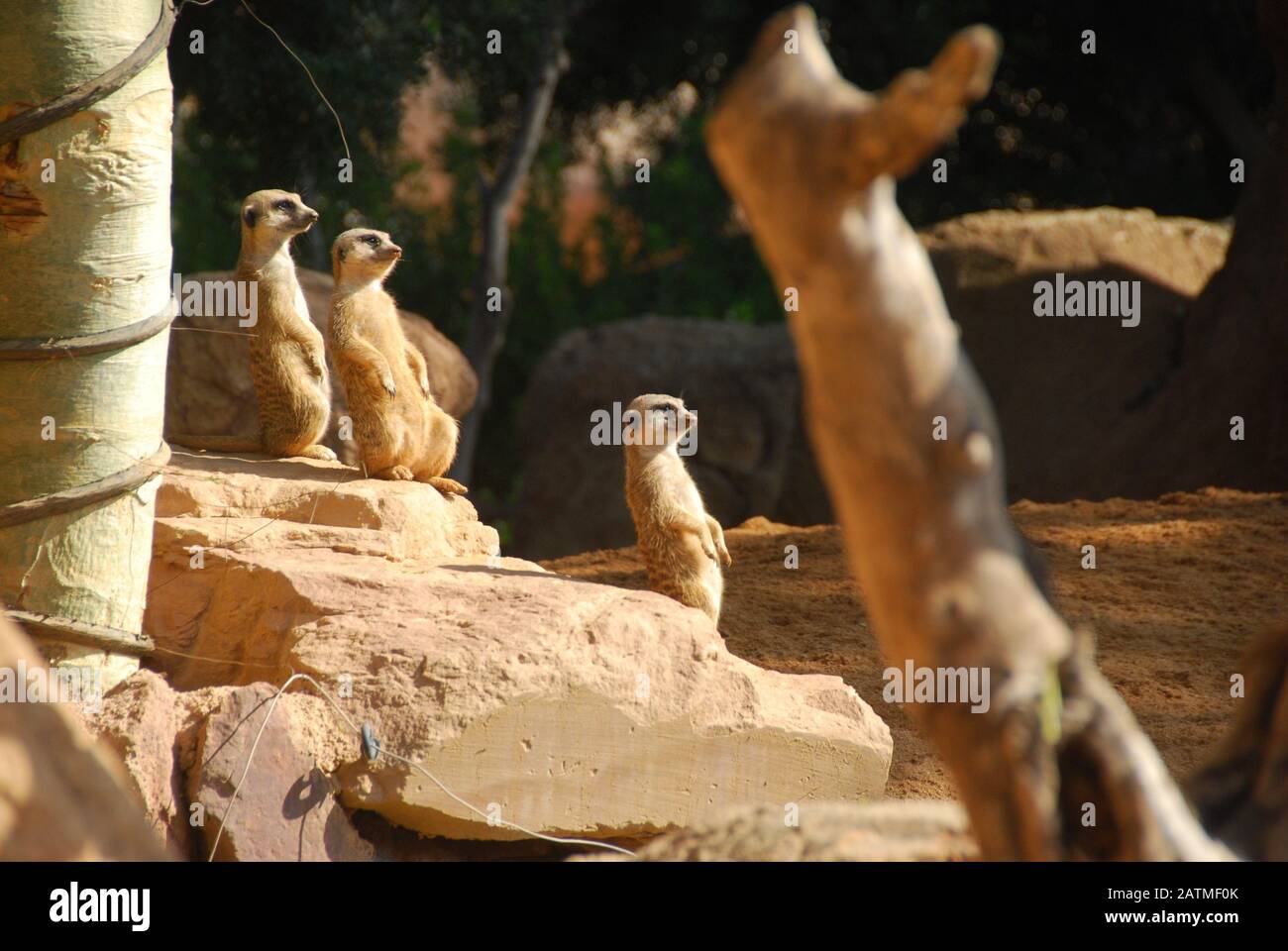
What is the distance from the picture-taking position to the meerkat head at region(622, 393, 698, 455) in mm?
4535

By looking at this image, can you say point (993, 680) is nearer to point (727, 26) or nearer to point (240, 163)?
point (240, 163)

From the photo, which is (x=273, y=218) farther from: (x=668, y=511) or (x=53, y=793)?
(x=53, y=793)

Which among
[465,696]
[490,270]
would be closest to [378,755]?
[465,696]

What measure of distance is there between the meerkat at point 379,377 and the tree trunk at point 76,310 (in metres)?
1.44

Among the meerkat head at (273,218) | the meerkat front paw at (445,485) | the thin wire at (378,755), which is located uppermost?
the meerkat head at (273,218)

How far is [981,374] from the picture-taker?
27.5ft

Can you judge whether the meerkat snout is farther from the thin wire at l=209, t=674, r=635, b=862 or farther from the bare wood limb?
the bare wood limb

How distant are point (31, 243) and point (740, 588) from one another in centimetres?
329

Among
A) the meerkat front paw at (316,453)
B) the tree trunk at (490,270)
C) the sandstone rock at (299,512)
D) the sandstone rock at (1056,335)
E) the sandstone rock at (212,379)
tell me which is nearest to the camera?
the sandstone rock at (299,512)

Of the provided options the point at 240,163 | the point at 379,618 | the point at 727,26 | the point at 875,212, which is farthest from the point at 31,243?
the point at 727,26

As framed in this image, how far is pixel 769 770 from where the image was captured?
366 centimetres

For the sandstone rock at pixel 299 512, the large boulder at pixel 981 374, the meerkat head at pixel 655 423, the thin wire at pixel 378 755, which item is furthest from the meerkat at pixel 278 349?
the large boulder at pixel 981 374

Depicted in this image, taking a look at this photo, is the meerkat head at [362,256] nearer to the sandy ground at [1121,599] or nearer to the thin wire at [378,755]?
the sandy ground at [1121,599]

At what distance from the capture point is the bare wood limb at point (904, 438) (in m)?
1.61
